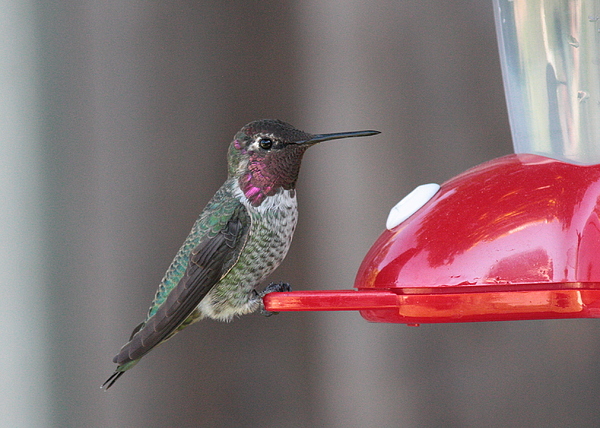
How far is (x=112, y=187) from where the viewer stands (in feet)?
11.2

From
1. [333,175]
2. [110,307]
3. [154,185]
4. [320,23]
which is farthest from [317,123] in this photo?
[110,307]

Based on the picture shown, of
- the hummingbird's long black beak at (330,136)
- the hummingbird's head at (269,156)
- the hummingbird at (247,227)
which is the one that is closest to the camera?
the hummingbird's long black beak at (330,136)

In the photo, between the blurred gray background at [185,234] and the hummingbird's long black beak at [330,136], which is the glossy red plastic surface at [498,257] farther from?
the blurred gray background at [185,234]

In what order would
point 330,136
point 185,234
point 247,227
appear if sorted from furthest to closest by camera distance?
point 185,234
point 247,227
point 330,136

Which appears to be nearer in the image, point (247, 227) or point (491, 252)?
point (491, 252)

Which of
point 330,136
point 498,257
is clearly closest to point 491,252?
point 498,257

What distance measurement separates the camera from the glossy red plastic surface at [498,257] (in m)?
1.39

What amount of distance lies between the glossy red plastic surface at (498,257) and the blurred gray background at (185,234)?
196cm

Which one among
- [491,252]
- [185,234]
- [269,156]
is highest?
[269,156]

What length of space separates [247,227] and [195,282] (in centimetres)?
29

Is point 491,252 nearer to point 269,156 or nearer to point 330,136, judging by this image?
point 330,136

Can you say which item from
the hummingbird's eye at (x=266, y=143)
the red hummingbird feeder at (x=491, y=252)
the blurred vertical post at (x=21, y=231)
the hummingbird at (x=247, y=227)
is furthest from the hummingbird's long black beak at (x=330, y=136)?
the blurred vertical post at (x=21, y=231)

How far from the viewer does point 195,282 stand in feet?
6.99

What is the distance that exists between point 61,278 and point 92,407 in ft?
2.09
